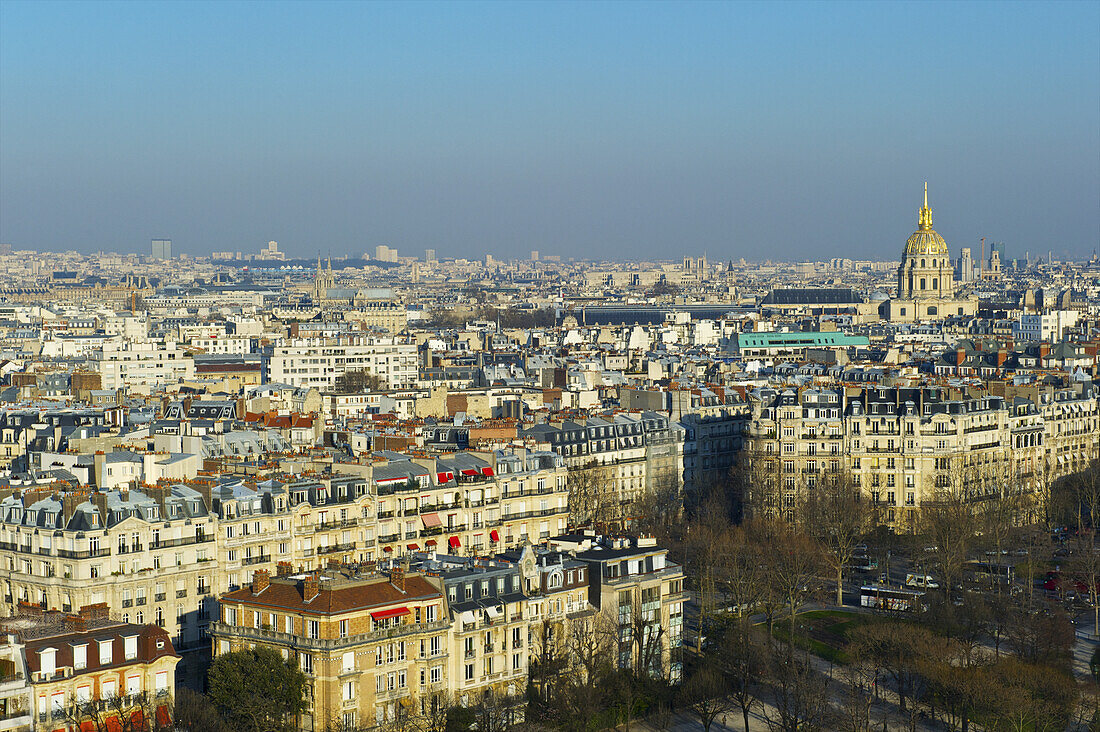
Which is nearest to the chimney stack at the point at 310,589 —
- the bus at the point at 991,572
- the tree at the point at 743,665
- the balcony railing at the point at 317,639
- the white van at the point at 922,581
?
the balcony railing at the point at 317,639

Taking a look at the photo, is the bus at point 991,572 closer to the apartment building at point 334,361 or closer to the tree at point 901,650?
the tree at point 901,650

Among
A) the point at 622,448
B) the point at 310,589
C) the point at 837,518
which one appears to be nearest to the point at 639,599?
the point at 310,589

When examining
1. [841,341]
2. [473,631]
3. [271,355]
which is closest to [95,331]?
[271,355]

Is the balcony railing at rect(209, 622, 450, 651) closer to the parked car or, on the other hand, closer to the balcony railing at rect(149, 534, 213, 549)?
the balcony railing at rect(149, 534, 213, 549)

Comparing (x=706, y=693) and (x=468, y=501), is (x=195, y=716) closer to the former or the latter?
(x=706, y=693)

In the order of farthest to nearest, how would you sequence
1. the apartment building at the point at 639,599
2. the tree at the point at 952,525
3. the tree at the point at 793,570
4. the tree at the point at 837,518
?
the tree at the point at 837,518
the tree at the point at 952,525
the tree at the point at 793,570
the apartment building at the point at 639,599
